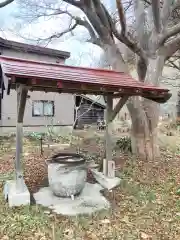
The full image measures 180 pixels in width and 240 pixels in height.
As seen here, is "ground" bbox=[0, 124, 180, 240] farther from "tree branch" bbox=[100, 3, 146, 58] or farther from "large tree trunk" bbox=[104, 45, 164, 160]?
"tree branch" bbox=[100, 3, 146, 58]

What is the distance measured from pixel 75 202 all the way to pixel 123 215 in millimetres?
1021

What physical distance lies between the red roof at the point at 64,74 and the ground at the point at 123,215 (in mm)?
2273

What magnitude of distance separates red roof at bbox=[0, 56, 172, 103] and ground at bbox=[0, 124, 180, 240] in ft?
7.46

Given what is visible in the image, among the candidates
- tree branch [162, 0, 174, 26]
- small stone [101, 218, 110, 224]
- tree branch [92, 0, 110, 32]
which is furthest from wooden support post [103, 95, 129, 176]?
tree branch [162, 0, 174, 26]

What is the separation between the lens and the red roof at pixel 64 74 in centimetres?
470

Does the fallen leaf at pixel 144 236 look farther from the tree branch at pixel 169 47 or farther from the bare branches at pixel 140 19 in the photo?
the bare branches at pixel 140 19

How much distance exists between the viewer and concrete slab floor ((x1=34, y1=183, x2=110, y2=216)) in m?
5.11

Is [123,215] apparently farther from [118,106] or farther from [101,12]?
[101,12]

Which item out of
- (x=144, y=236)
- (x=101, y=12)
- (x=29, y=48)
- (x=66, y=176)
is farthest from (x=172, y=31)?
(x=29, y=48)

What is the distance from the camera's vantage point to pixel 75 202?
5.49 meters

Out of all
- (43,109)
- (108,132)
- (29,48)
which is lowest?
(108,132)

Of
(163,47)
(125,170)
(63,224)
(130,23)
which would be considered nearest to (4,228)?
(63,224)

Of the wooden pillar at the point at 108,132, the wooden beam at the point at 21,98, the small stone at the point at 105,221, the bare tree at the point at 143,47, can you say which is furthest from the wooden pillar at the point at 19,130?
the bare tree at the point at 143,47

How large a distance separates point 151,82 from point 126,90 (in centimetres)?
336
